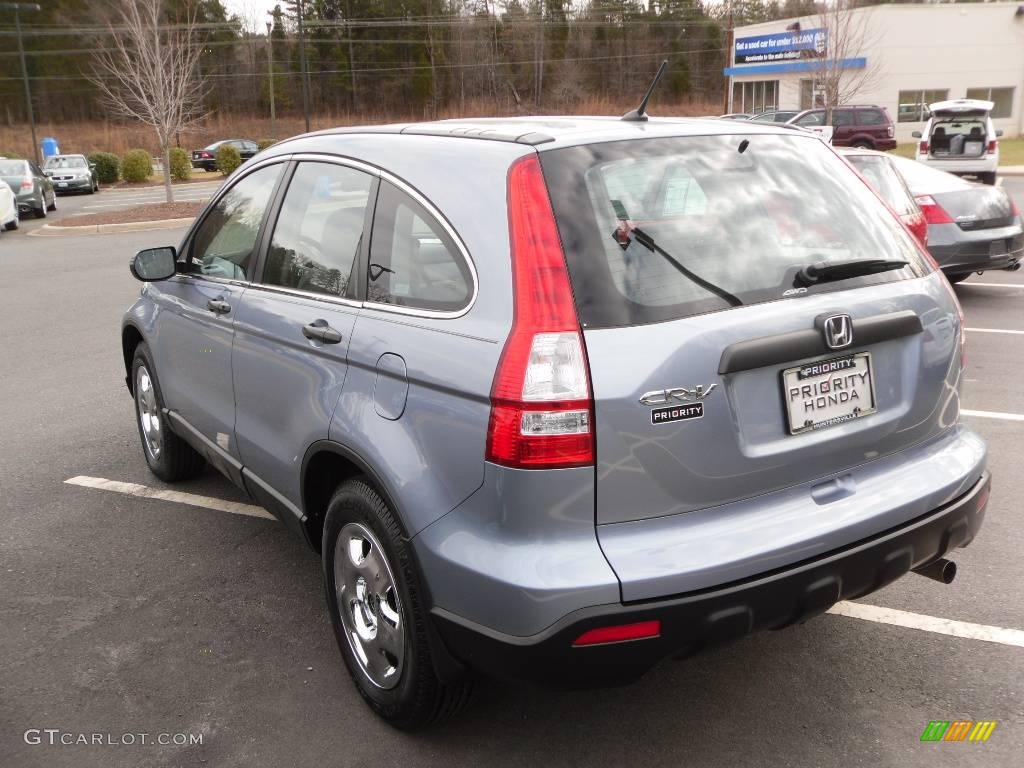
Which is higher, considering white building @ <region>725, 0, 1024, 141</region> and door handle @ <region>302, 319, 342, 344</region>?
white building @ <region>725, 0, 1024, 141</region>

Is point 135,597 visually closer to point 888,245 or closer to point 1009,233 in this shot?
point 888,245

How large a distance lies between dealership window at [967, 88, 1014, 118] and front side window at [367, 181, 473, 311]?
178ft

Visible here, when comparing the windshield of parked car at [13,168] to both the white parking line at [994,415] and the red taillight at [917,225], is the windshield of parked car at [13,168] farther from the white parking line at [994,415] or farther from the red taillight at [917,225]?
the white parking line at [994,415]

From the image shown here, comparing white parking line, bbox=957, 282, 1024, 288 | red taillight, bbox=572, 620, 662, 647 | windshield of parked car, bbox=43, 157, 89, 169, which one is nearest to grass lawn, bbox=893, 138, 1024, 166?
white parking line, bbox=957, 282, 1024, 288

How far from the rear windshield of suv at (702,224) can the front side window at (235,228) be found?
1.68 metres

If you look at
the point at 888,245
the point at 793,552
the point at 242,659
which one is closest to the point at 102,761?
the point at 242,659

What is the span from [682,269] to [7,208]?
2113 cm

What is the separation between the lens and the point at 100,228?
772 inches

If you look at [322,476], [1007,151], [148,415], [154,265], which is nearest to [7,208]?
[148,415]

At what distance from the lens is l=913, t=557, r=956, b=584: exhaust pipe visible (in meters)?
3.04

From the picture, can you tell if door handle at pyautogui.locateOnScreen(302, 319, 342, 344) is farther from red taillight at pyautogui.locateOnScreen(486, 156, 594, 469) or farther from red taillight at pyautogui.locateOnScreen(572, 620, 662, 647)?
red taillight at pyautogui.locateOnScreen(572, 620, 662, 647)

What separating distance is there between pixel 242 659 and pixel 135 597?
789mm

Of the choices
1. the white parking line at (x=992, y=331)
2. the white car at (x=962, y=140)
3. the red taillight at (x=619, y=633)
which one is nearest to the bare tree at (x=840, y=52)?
the white car at (x=962, y=140)

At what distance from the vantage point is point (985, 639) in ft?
11.2
